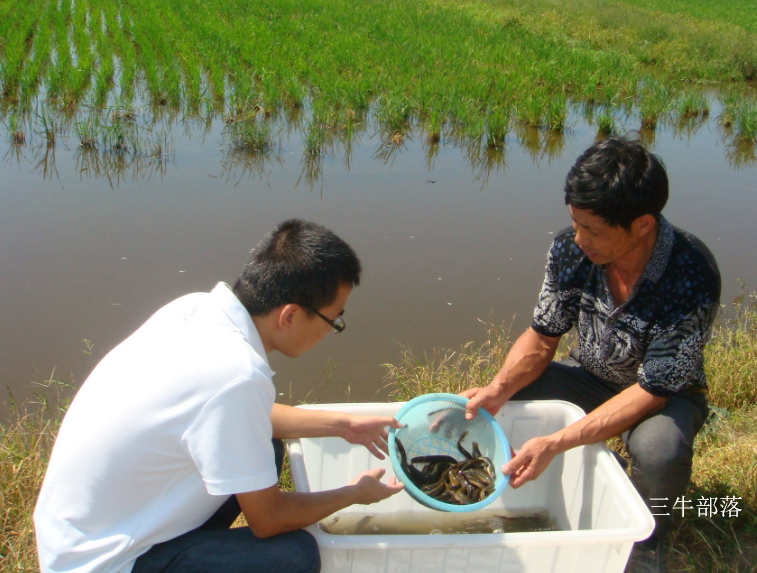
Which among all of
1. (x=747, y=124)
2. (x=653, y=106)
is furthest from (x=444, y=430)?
(x=653, y=106)

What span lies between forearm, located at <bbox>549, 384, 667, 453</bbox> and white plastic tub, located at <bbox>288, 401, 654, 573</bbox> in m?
0.06

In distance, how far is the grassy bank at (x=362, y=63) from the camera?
8297 millimetres

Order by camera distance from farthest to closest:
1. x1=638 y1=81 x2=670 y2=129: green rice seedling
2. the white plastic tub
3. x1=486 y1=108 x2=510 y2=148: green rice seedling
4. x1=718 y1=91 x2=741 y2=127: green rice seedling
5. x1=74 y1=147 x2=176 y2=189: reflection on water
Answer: x1=718 y1=91 x2=741 y2=127: green rice seedling → x1=638 y1=81 x2=670 y2=129: green rice seedling → x1=486 y1=108 x2=510 y2=148: green rice seedling → x1=74 y1=147 x2=176 y2=189: reflection on water → the white plastic tub

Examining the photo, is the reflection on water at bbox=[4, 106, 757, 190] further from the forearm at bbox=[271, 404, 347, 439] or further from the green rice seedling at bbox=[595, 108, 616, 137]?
the forearm at bbox=[271, 404, 347, 439]

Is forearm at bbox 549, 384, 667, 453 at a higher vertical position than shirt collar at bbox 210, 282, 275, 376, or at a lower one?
lower

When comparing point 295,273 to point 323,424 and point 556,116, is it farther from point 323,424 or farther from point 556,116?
point 556,116

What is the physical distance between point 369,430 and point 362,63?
8845 millimetres

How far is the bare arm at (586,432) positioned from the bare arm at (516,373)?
9.3 inches

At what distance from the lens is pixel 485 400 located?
7.45ft

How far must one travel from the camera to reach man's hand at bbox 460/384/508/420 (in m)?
2.25

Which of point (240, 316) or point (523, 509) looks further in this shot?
point (523, 509)

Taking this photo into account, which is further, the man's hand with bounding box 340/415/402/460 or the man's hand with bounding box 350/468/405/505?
the man's hand with bounding box 340/415/402/460

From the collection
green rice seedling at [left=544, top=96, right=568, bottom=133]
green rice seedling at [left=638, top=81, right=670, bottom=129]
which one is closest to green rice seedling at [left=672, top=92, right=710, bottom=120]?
green rice seedling at [left=638, top=81, right=670, bottom=129]

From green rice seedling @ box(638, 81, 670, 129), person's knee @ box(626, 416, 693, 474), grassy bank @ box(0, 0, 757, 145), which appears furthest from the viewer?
green rice seedling @ box(638, 81, 670, 129)
